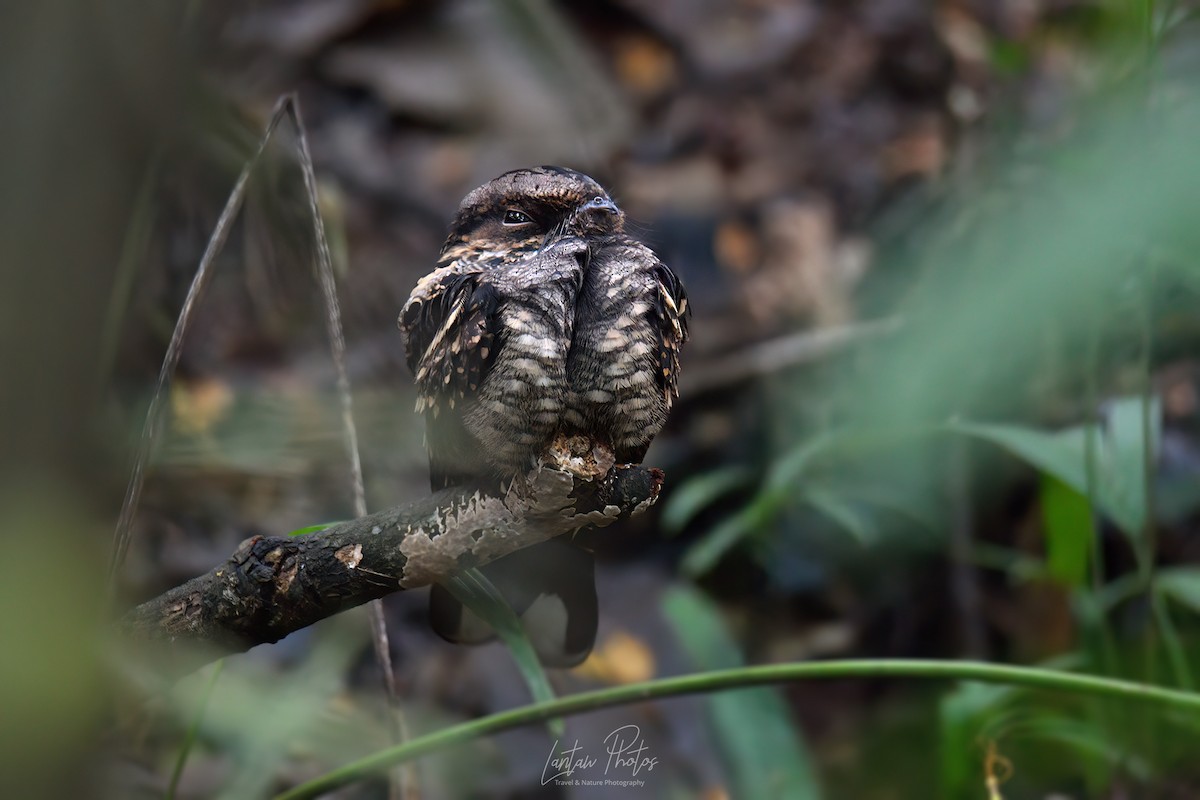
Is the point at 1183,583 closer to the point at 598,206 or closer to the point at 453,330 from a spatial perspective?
the point at 598,206

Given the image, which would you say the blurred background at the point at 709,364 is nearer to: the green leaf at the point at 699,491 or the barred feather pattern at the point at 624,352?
the green leaf at the point at 699,491

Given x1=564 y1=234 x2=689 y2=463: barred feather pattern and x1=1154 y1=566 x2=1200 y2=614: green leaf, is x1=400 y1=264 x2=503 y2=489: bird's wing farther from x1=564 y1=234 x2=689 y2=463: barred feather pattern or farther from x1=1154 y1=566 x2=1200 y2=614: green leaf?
x1=1154 y1=566 x2=1200 y2=614: green leaf

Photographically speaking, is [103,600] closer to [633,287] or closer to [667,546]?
[633,287]

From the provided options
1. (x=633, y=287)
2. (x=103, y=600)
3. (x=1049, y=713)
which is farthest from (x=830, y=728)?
(x=103, y=600)

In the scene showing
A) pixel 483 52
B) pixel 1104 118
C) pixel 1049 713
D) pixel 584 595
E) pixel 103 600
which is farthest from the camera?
pixel 483 52

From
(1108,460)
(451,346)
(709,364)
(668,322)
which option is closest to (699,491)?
(709,364)

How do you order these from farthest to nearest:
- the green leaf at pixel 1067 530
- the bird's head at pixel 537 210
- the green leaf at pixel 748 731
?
1. the green leaf at pixel 1067 530
2. the green leaf at pixel 748 731
3. the bird's head at pixel 537 210

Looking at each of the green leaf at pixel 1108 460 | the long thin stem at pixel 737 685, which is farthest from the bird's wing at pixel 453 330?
the green leaf at pixel 1108 460
